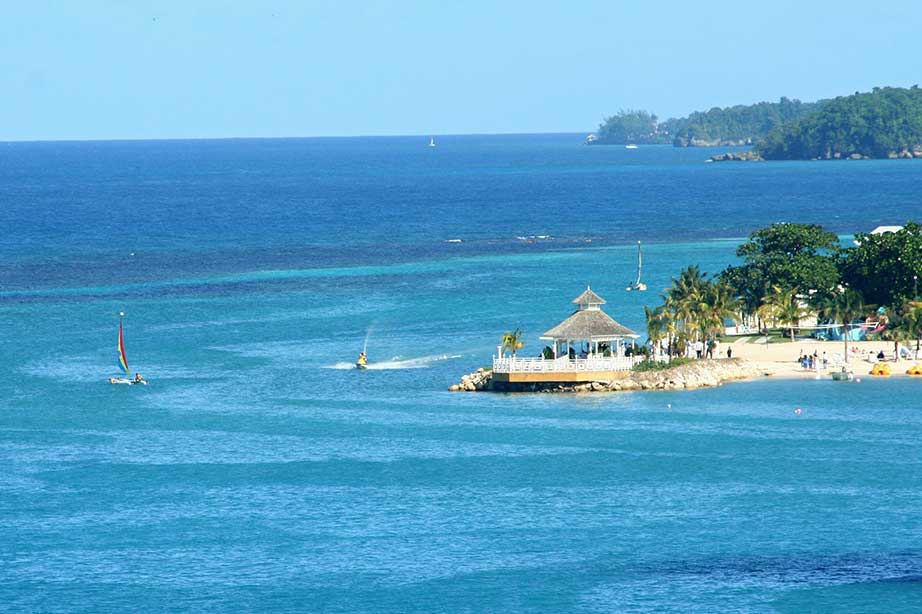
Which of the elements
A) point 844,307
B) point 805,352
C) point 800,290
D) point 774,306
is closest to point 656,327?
point 805,352

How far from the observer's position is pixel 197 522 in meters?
60.7

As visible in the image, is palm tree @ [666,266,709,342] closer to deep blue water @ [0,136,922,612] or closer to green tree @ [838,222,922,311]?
deep blue water @ [0,136,922,612]

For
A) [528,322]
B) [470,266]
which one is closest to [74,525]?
[528,322]

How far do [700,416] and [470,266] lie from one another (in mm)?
64848

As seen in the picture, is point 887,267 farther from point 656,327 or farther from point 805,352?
point 656,327

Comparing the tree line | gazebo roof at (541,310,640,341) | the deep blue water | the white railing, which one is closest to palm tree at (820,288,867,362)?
the tree line

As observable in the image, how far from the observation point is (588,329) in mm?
84062

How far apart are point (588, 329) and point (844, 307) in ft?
55.4

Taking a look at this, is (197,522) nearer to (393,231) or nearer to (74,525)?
(74,525)

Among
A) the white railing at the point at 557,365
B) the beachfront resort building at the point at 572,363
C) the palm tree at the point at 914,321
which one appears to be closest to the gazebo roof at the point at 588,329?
the beachfront resort building at the point at 572,363

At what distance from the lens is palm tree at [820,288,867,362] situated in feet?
303

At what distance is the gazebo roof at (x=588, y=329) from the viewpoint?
83.8 m

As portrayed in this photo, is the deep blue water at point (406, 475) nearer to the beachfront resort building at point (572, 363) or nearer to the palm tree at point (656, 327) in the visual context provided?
the beachfront resort building at point (572, 363)

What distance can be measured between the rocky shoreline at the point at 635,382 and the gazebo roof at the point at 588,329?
7.11 ft
